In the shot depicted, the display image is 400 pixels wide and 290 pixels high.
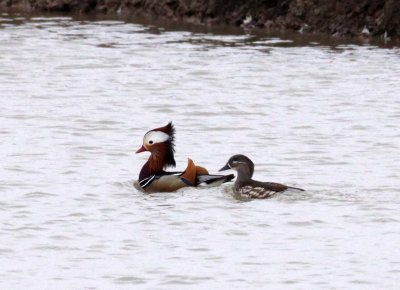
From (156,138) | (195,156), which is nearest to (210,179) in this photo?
(156,138)

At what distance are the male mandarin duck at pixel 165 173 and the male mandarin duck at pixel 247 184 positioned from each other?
0.18m

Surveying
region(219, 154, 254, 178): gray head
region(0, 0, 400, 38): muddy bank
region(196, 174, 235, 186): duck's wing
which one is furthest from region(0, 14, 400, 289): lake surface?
region(0, 0, 400, 38): muddy bank

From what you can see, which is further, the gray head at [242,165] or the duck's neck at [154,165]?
the duck's neck at [154,165]

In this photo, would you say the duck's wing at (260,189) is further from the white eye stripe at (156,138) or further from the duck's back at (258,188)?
the white eye stripe at (156,138)

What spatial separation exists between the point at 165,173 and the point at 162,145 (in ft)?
1.25

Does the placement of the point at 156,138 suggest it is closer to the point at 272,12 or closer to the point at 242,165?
the point at 242,165

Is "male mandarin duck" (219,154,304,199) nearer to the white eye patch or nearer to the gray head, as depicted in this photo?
the gray head

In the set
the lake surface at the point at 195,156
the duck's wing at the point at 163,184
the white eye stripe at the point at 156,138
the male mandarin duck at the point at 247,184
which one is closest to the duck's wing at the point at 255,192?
the male mandarin duck at the point at 247,184

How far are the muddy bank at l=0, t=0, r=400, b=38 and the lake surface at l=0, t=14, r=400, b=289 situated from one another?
2.81 feet

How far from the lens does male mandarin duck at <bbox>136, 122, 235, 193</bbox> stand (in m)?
15.0

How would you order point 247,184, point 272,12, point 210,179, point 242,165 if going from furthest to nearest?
point 272,12, point 242,165, point 210,179, point 247,184

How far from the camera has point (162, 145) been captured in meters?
15.7

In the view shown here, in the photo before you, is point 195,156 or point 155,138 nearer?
point 155,138

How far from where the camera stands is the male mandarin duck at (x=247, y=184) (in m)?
14.3
